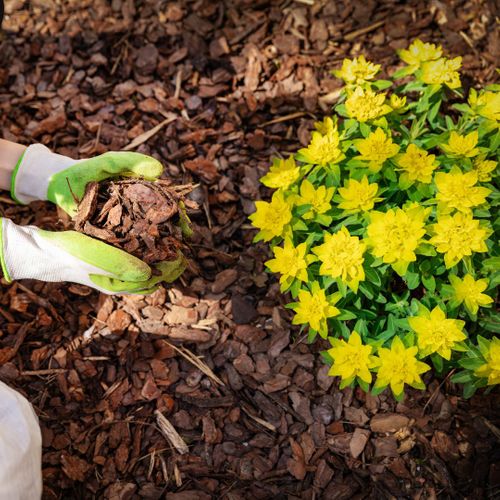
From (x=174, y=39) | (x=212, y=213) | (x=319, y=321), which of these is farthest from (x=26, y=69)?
(x=319, y=321)

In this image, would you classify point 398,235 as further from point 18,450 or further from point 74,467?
point 74,467

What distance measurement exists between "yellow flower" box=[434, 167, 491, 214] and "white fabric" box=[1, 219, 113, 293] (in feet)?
4.13

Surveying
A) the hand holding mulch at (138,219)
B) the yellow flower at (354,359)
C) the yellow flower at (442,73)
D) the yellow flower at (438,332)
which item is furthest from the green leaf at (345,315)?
the yellow flower at (442,73)

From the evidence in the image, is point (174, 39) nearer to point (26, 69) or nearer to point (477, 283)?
point (26, 69)

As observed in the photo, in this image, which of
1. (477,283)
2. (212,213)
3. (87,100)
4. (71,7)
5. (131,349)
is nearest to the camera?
(477,283)

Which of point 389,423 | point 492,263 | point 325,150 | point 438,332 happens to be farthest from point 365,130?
point 389,423

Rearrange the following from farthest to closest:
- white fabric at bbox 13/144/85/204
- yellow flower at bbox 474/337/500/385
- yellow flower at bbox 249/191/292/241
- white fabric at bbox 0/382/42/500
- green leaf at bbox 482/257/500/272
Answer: white fabric at bbox 13/144/85/204
yellow flower at bbox 249/191/292/241
green leaf at bbox 482/257/500/272
yellow flower at bbox 474/337/500/385
white fabric at bbox 0/382/42/500

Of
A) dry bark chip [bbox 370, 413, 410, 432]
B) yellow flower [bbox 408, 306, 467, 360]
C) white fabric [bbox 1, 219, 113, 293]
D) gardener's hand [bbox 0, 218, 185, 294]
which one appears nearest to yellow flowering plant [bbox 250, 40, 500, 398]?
yellow flower [bbox 408, 306, 467, 360]

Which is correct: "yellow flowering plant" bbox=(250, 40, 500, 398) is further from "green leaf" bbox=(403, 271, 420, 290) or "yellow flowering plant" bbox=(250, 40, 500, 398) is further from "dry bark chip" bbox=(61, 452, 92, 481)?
"dry bark chip" bbox=(61, 452, 92, 481)

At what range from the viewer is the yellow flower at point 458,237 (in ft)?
5.97

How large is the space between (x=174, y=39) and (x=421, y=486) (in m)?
2.51

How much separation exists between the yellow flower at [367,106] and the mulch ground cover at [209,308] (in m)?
0.64

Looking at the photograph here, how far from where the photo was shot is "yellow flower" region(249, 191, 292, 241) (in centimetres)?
202

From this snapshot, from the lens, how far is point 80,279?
214 cm
